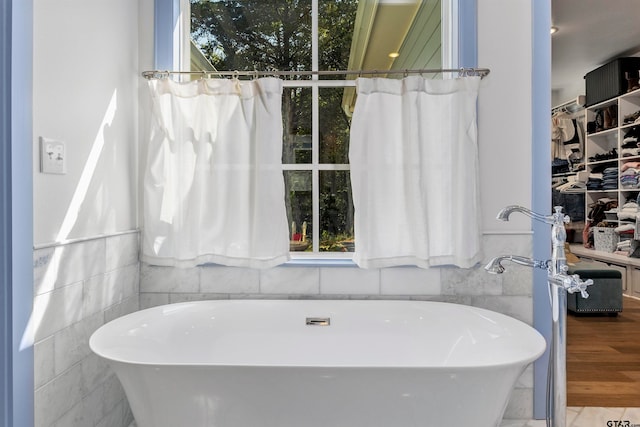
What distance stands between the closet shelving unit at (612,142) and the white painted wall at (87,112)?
4822 millimetres

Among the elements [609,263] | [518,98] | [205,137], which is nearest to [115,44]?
[205,137]

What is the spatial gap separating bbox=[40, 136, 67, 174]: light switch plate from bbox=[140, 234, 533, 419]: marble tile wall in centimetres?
78

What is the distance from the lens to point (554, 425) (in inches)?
56.6

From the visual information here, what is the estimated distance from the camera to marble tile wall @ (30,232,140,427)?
1.40 m

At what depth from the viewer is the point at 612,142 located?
16.8 ft

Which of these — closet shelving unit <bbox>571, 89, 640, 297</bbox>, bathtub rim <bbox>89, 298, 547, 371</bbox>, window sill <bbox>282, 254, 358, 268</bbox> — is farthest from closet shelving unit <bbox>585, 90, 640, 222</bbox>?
window sill <bbox>282, 254, 358, 268</bbox>

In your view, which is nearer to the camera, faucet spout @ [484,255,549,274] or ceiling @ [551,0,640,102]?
faucet spout @ [484,255,549,274]

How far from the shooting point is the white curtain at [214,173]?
2.03 metres

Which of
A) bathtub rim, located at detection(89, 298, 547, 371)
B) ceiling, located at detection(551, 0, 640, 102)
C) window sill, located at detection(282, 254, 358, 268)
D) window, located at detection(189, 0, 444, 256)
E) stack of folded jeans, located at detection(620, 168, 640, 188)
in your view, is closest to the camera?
bathtub rim, located at detection(89, 298, 547, 371)

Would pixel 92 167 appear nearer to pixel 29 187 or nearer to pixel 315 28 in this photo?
pixel 29 187

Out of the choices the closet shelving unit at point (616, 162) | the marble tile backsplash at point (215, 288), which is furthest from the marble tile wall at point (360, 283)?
the closet shelving unit at point (616, 162)

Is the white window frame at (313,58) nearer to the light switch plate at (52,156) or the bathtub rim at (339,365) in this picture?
the bathtub rim at (339,365)

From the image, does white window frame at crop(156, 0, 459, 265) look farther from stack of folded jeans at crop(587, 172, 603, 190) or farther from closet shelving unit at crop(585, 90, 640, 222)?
stack of folded jeans at crop(587, 172, 603, 190)

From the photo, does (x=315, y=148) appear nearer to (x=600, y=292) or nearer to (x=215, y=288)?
(x=215, y=288)
